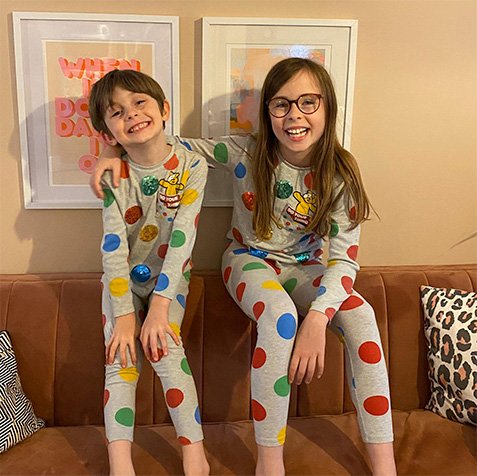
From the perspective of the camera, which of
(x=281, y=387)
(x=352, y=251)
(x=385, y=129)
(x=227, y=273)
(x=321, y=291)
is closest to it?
(x=281, y=387)

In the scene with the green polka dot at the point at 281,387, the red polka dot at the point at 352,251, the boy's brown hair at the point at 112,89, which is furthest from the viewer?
the red polka dot at the point at 352,251

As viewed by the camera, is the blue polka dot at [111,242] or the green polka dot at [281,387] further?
the blue polka dot at [111,242]

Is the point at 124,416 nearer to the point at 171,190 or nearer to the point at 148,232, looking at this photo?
the point at 148,232

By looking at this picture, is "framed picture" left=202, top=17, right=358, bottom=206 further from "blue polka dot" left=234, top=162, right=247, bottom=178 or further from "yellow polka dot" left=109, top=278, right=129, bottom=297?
Result: "yellow polka dot" left=109, top=278, right=129, bottom=297

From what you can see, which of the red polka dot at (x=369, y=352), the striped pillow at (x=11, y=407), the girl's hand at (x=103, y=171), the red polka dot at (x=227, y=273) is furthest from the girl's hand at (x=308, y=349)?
the striped pillow at (x=11, y=407)

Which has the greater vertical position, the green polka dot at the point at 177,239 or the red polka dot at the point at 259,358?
the green polka dot at the point at 177,239

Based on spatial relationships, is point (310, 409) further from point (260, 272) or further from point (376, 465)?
point (260, 272)

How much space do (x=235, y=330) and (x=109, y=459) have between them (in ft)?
1.76

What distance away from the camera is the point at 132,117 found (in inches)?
58.5

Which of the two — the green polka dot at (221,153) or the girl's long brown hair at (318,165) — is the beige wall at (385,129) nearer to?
the green polka dot at (221,153)

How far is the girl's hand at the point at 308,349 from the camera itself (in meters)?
1.41

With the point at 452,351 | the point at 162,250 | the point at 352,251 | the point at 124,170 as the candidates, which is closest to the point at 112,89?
the point at 124,170

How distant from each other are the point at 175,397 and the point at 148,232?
0.48m

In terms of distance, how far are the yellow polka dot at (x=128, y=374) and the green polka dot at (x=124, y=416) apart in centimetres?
8
